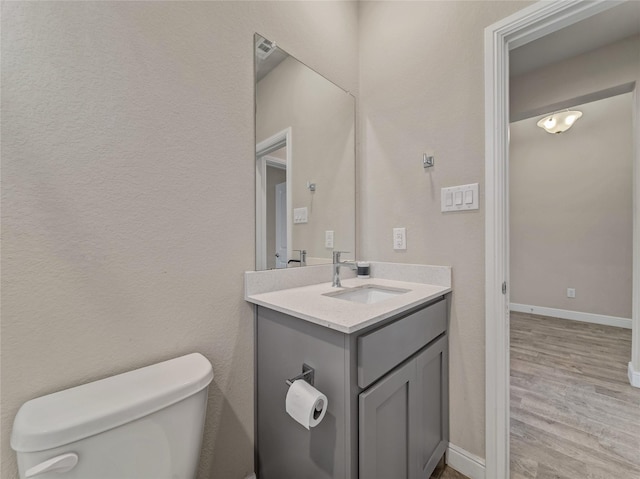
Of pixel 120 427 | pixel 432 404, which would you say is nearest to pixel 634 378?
pixel 432 404

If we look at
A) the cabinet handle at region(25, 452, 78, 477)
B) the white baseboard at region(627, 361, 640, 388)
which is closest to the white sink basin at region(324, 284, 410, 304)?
the cabinet handle at region(25, 452, 78, 477)

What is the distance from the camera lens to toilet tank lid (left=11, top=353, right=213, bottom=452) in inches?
22.8

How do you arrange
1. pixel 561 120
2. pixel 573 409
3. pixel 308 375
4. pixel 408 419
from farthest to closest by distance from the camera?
1. pixel 561 120
2. pixel 573 409
3. pixel 408 419
4. pixel 308 375

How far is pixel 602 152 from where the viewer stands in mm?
3121

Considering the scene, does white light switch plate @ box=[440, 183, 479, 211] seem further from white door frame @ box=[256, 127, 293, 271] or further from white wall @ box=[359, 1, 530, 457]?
white door frame @ box=[256, 127, 293, 271]

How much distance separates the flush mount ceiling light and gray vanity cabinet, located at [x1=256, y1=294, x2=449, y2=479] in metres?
2.93

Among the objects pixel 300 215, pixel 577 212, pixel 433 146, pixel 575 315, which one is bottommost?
pixel 575 315

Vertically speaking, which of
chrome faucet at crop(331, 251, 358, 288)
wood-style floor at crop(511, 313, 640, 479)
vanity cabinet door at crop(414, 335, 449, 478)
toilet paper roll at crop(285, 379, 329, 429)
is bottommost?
wood-style floor at crop(511, 313, 640, 479)

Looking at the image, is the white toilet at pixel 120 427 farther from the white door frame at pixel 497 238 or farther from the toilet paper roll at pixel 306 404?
the white door frame at pixel 497 238

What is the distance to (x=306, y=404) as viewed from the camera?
0.77 metres

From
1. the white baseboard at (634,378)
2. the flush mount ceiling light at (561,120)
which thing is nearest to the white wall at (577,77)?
the flush mount ceiling light at (561,120)

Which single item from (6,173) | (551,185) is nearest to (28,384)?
(6,173)

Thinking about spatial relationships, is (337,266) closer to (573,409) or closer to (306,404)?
(306,404)

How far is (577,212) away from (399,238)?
3274mm
